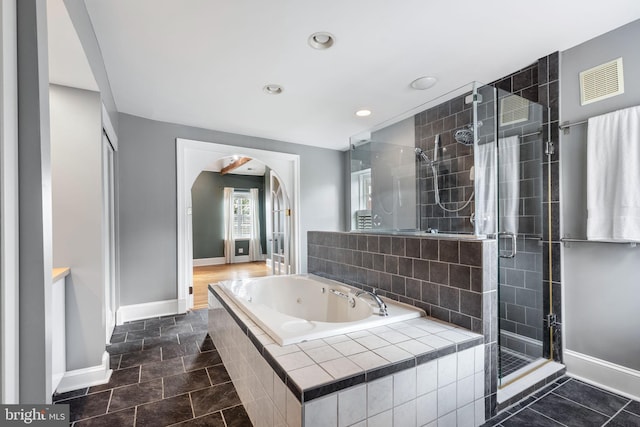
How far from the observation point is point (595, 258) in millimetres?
1921

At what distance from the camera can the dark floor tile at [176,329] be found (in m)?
2.85

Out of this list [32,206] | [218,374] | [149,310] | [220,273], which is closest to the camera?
[32,206]

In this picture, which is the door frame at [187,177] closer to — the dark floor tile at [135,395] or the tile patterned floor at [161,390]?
the tile patterned floor at [161,390]

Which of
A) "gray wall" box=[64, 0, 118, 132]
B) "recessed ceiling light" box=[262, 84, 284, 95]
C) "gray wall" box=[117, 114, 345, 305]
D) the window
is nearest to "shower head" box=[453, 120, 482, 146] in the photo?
"recessed ceiling light" box=[262, 84, 284, 95]

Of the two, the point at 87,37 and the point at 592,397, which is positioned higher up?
the point at 87,37

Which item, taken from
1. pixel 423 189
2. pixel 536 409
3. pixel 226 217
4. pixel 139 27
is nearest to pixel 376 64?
pixel 423 189

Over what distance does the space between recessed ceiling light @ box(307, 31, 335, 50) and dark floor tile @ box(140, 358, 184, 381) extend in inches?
98.6

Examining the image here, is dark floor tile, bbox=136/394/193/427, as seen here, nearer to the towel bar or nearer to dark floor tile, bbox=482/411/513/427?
dark floor tile, bbox=482/411/513/427

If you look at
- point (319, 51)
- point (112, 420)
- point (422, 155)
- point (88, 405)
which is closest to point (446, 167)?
point (422, 155)

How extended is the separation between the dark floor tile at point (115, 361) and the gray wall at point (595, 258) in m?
3.31

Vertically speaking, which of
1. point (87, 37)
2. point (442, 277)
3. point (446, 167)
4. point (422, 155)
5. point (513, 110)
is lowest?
point (442, 277)

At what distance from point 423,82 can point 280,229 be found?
3.13 m

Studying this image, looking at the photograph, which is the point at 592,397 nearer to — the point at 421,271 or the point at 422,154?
the point at 421,271

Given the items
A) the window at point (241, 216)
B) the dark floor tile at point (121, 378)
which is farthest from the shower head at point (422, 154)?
the window at point (241, 216)
